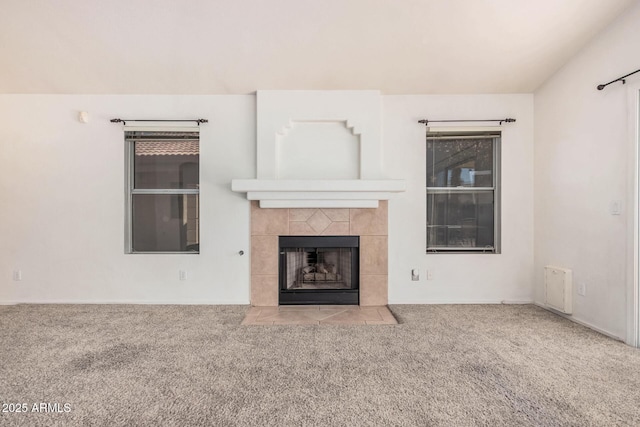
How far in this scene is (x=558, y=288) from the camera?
303 centimetres

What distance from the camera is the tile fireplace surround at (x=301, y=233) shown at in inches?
136

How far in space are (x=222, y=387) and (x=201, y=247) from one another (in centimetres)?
192

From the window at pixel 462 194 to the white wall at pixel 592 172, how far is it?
458 millimetres

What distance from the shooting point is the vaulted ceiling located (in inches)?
98.4

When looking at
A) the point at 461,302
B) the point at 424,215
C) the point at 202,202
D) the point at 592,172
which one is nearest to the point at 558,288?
the point at 461,302

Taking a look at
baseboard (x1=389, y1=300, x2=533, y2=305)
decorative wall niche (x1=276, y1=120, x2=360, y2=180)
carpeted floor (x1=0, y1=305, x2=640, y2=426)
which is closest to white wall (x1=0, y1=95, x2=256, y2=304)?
decorative wall niche (x1=276, y1=120, x2=360, y2=180)

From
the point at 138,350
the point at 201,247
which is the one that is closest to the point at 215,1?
the point at 201,247

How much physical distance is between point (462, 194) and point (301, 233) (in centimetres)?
187

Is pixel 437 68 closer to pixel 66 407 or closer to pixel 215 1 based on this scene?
pixel 215 1

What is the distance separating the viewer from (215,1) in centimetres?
246

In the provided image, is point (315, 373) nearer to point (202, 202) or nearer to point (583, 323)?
point (202, 202)


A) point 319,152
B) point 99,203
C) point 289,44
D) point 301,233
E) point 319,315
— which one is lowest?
point 319,315

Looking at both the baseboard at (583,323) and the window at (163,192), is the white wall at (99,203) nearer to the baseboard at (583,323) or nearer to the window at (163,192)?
the window at (163,192)

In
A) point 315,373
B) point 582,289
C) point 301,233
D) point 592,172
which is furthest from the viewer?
point 301,233
